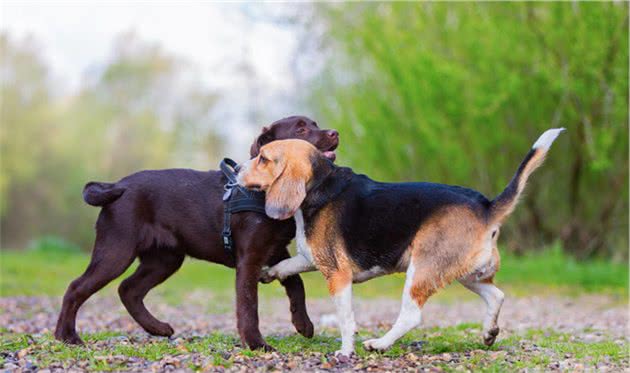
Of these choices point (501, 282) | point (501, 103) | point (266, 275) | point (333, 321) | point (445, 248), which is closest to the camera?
point (445, 248)

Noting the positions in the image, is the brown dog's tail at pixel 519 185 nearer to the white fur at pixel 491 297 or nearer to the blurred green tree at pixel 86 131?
the white fur at pixel 491 297

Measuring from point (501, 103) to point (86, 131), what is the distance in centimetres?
2750

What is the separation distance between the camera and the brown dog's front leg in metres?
6.60

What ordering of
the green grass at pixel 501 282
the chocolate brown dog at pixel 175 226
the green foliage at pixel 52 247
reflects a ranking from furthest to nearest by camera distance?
1. the green foliage at pixel 52 247
2. the green grass at pixel 501 282
3. the chocolate brown dog at pixel 175 226

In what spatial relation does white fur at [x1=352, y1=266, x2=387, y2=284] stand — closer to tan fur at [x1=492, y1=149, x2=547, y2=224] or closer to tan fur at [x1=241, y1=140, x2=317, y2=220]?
tan fur at [x1=241, y1=140, x2=317, y2=220]

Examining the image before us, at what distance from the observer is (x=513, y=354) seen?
671 centimetres

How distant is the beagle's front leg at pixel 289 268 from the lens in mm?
6688

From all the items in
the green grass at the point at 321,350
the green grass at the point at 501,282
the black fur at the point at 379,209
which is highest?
the black fur at the point at 379,209

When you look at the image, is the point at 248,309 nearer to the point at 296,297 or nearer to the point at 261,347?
the point at 261,347

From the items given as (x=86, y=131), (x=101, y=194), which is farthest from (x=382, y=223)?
(x=86, y=131)

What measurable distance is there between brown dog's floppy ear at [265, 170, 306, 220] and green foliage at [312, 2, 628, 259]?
10.3 meters

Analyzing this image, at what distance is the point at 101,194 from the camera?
6.98 metres

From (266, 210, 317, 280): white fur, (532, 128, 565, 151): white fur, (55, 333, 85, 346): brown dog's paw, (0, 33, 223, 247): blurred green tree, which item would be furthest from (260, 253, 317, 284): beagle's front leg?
(0, 33, 223, 247): blurred green tree

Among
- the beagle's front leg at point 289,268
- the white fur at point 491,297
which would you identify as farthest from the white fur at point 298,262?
the white fur at point 491,297
